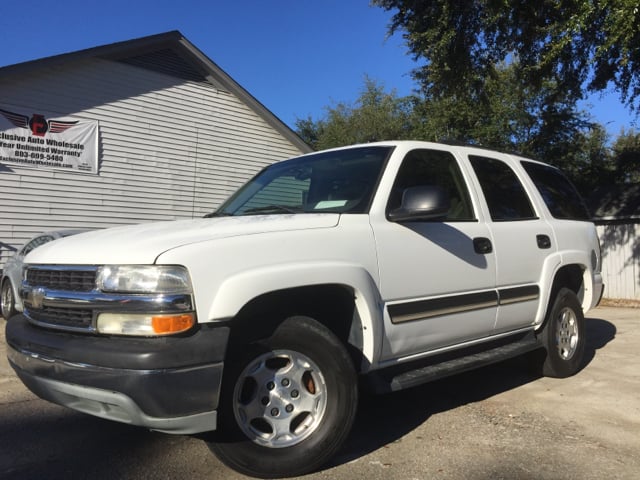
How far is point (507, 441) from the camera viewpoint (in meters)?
3.56

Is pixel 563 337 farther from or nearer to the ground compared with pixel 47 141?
nearer to the ground

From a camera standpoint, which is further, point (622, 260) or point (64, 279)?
point (622, 260)

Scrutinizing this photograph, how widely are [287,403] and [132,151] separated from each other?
1027 cm

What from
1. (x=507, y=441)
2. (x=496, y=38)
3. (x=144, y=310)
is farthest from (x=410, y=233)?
(x=496, y=38)

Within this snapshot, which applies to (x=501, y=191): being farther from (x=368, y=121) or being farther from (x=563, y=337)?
(x=368, y=121)

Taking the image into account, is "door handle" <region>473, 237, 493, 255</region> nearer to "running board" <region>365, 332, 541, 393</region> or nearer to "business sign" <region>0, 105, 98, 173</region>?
"running board" <region>365, 332, 541, 393</region>

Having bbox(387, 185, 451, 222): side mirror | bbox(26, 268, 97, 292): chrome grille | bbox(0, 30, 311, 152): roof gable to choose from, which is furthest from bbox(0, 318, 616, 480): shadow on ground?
bbox(0, 30, 311, 152): roof gable

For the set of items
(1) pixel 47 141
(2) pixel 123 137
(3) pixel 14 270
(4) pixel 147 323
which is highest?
(2) pixel 123 137

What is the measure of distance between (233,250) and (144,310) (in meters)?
0.51

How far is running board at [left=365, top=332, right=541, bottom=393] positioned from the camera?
10.8 ft

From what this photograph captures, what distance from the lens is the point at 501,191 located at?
4.60m

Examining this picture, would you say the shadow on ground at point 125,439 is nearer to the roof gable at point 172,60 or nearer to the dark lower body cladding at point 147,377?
the dark lower body cladding at point 147,377

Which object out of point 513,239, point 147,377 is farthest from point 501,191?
point 147,377

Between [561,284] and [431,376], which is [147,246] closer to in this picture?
[431,376]
